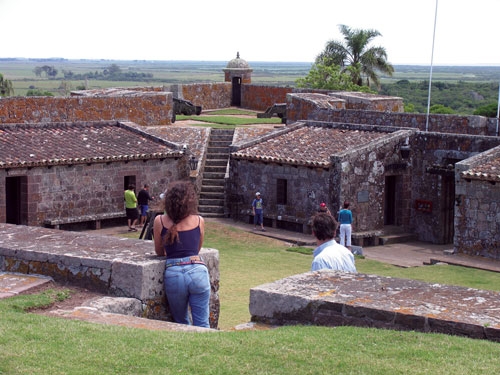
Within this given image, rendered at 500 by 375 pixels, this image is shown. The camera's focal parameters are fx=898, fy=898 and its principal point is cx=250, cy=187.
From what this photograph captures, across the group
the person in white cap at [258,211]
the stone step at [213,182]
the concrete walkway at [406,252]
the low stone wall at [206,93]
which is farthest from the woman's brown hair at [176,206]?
the low stone wall at [206,93]

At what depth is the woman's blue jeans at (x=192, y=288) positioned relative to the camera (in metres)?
7.80

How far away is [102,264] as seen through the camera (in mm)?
8195

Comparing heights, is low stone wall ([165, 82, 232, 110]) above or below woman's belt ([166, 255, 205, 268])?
below

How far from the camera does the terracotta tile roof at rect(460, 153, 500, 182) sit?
20.5m

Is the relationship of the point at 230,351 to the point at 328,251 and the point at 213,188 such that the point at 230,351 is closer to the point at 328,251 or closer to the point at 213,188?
the point at 328,251

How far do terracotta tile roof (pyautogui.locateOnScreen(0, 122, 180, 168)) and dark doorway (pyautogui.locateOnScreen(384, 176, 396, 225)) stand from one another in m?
6.05

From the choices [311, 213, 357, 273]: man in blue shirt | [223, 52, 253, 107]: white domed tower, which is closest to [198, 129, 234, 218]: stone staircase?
[223, 52, 253, 107]: white domed tower

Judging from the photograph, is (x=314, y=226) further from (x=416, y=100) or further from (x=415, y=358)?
(x=416, y=100)

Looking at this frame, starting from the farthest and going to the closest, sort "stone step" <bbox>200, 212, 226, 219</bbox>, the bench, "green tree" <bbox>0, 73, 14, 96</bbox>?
1. "green tree" <bbox>0, 73, 14, 96</bbox>
2. "stone step" <bbox>200, 212, 226, 219</bbox>
3. the bench

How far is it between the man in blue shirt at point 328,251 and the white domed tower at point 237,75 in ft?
108

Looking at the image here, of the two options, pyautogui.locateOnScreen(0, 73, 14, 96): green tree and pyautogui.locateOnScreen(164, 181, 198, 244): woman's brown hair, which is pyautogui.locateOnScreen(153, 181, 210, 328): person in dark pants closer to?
pyautogui.locateOnScreen(164, 181, 198, 244): woman's brown hair

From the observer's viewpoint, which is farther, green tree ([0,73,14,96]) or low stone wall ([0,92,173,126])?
green tree ([0,73,14,96])

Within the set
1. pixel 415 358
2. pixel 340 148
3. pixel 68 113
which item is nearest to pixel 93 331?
pixel 415 358

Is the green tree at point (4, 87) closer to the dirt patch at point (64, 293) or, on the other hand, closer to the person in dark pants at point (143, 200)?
the person in dark pants at point (143, 200)
